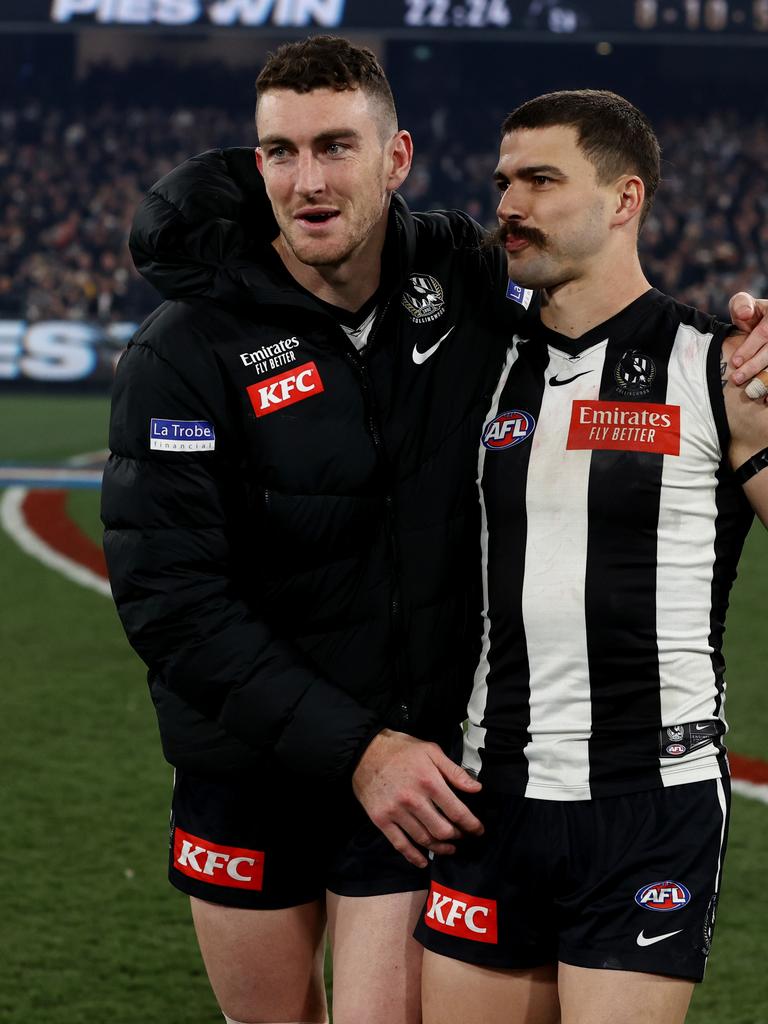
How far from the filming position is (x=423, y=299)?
2662 mm

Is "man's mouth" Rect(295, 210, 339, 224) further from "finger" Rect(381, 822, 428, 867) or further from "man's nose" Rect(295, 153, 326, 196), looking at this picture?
"finger" Rect(381, 822, 428, 867)

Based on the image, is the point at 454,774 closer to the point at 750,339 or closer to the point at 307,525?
the point at 307,525

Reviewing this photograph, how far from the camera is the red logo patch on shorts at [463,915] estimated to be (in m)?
2.35

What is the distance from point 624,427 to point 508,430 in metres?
0.21

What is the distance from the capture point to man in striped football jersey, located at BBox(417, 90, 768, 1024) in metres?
2.30

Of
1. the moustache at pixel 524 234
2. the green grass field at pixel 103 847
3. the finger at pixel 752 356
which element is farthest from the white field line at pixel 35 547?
the finger at pixel 752 356

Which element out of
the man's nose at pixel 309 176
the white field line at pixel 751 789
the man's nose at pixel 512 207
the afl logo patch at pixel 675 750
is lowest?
the white field line at pixel 751 789

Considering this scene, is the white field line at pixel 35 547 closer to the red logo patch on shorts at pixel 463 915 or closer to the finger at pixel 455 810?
the red logo patch on shorts at pixel 463 915

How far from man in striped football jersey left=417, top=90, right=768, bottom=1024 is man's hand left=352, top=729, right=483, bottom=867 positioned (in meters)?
0.13

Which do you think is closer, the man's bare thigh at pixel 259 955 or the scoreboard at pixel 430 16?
the man's bare thigh at pixel 259 955

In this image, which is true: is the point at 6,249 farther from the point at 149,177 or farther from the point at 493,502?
the point at 493,502

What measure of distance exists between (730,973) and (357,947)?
1.69 metres

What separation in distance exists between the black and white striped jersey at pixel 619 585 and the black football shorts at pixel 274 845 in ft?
1.16

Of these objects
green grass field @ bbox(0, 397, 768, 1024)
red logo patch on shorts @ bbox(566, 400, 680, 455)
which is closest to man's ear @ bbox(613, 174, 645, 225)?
red logo patch on shorts @ bbox(566, 400, 680, 455)
